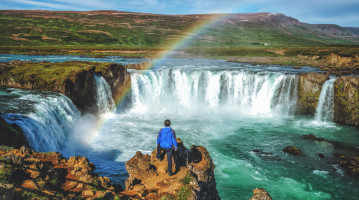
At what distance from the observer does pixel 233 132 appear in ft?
82.1

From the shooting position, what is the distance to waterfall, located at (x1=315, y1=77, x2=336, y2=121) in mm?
28531

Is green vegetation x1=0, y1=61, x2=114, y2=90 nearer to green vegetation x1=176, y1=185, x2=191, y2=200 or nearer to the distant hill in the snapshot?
green vegetation x1=176, y1=185, x2=191, y2=200

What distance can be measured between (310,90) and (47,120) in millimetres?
29626

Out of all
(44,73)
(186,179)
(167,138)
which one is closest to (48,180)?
(167,138)

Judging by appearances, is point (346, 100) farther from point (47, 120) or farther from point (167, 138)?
point (47, 120)

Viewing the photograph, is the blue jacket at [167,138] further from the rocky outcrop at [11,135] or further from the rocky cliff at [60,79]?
the rocky cliff at [60,79]

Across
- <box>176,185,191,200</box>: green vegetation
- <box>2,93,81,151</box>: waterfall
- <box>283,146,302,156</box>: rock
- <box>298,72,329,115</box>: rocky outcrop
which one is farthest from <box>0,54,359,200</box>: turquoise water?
<box>176,185,191,200</box>: green vegetation

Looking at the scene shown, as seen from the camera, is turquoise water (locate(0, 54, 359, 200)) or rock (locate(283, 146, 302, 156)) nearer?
turquoise water (locate(0, 54, 359, 200))

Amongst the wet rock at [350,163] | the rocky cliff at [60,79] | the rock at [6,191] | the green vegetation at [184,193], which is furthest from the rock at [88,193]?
the wet rock at [350,163]

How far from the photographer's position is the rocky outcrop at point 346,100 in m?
26.7

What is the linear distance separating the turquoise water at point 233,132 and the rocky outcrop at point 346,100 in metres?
1.45

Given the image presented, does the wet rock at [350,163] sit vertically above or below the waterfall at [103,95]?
below

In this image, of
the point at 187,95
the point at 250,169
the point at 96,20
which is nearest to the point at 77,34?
the point at 96,20

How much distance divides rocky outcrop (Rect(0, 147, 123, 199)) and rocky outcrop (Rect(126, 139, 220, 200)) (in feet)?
4.00
